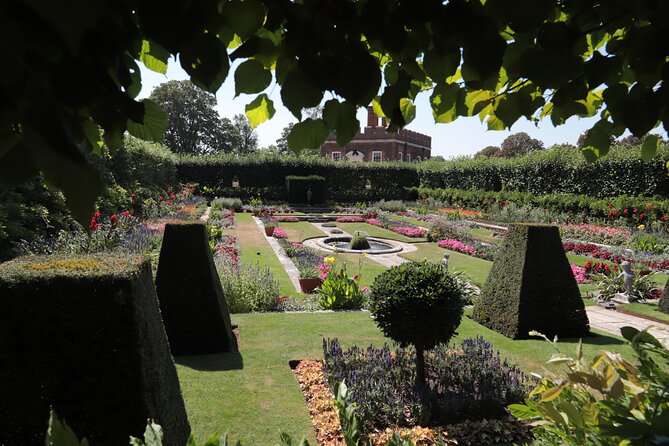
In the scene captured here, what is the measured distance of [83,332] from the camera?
2.91 meters

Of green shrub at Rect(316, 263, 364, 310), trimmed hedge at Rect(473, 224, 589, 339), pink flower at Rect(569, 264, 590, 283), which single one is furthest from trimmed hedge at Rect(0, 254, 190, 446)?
pink flower at Rect(569, 264, 590, 283)

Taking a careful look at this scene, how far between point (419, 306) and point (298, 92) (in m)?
3.78

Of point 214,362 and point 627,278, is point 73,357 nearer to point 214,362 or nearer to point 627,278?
point 214,362

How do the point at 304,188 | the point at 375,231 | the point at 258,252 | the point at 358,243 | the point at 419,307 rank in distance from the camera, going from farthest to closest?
the point at 304,188 → the point at 375,231 → the point at 358,243 → the point at 258,252 → the point at 419,307

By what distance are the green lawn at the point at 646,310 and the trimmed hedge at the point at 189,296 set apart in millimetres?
7953

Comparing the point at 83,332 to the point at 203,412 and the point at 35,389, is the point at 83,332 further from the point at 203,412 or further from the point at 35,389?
the point at 203,412

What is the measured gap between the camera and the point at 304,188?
101 ft

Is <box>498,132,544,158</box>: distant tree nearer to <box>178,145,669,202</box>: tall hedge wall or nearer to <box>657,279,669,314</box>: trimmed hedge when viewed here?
<box>178,145,669,202</box>: tall hedge wall

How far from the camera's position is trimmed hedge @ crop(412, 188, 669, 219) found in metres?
16.4

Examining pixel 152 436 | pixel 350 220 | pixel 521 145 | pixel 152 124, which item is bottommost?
pixel 152 436

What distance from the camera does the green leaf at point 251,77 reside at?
1.48 meters

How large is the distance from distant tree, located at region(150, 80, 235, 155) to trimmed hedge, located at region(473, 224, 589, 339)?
53457mm

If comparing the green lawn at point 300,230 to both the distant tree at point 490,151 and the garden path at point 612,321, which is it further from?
the distant tree at point 490,151

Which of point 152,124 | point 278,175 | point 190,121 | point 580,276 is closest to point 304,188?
point 278,175
